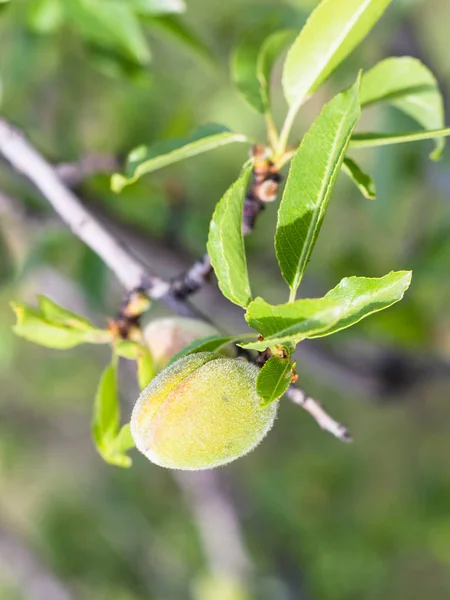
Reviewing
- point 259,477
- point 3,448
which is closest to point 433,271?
point 259,477

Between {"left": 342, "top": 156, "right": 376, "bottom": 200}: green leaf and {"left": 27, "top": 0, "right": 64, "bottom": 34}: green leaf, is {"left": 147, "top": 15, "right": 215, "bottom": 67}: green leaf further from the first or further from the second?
{"left": 342, "top": 156, "right": 376, "bottom": 200}: green leaf

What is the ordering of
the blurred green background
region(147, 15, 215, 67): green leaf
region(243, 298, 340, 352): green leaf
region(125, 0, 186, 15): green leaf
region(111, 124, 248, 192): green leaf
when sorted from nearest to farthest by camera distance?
region(243, 298, 340, 352): green leaf → region(111, 124, 248, 192): green leaf → region(125, 0, 186, 15): green leaf → region(147, 15, 215, 67): green leaf → the blurred green background

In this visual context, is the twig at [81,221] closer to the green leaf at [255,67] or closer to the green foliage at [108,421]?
the green foliage at [108,421]

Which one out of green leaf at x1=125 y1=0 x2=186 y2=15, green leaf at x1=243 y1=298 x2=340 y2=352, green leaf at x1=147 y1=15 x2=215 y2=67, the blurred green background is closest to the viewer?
green leaf at x1=243 y1=298 x2=340 y2=352

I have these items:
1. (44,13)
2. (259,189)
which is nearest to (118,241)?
(259,189)

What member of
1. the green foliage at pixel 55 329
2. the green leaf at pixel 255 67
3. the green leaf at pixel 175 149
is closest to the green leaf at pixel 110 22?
the green leaf at pixel 255 67

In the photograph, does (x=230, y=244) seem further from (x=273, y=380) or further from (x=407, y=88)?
(x=407, y=88)

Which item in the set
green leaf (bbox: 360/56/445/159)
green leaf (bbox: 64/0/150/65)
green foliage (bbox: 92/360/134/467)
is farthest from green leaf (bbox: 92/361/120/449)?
green leaf (bbox: 64/0/150/65)
